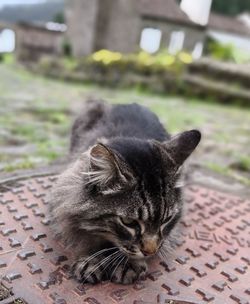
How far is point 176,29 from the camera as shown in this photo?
80.9 ft

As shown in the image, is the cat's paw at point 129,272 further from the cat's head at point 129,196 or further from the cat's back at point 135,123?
the cat's back at point 135,123

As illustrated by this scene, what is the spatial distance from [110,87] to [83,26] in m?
6.66

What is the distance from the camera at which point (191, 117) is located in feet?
20.7

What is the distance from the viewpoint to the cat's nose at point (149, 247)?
2127mm

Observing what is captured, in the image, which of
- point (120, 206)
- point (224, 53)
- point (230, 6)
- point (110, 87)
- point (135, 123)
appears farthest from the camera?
point (230, 6)

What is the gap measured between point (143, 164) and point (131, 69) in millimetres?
6805

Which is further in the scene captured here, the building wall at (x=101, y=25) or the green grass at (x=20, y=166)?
the building wall at (x=101, y=25)

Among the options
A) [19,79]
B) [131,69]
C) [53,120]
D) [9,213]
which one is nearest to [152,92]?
[131,69]

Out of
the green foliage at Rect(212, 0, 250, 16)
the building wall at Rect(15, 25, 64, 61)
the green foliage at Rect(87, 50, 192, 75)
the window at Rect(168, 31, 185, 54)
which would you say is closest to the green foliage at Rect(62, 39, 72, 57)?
the building wall at Rect(15, 25, 64, 61)

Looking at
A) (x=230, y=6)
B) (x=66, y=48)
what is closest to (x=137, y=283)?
(x=66, y=48)

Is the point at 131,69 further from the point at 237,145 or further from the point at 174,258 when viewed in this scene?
the point at 174,258

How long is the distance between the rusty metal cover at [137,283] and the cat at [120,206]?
0.09m

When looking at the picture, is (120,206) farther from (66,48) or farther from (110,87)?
(66,48)

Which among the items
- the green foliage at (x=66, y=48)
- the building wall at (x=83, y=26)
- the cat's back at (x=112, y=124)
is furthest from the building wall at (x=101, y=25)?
the cat's back at (x=112, y=124)
